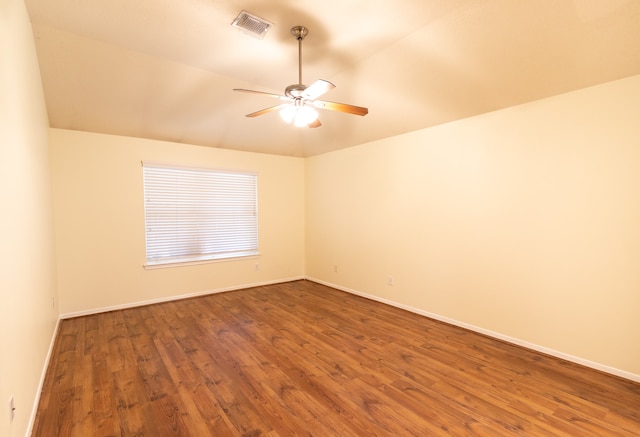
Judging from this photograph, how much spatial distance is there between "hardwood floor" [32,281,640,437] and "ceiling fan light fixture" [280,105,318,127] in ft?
6.88

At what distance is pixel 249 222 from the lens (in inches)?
210

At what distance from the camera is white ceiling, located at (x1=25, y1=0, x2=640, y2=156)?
2057mm

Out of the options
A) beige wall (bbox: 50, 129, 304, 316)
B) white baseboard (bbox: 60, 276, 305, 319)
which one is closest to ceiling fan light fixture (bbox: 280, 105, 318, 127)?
beige wall (bbox: 50, 129, 304, 316)

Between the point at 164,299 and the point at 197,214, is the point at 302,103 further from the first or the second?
the point at 164,299

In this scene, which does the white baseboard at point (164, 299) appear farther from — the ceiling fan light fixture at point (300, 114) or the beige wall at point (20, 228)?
the ceiling fan light fixture at point (300, 114)

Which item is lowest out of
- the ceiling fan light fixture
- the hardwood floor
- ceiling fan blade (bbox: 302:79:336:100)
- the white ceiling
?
the hardwood floor

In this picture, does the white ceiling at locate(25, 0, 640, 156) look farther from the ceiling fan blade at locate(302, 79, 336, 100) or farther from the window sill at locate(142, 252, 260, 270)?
the window sill at locate(142, 252, 260, 270)

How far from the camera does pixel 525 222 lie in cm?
293

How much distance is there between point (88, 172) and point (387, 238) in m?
4.13

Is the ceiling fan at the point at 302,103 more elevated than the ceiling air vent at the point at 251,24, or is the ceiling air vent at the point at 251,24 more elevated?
the ceiling air vent at the point at 251,24

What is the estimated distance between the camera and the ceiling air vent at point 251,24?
2.12 meters

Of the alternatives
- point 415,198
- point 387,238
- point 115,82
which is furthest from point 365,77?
point 115,82

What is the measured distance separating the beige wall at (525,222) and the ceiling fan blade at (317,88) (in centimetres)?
211

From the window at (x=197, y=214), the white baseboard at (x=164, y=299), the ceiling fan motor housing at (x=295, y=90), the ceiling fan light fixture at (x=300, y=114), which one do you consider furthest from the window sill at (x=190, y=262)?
the ceiling fan motor housing at (x=295, y=90)
